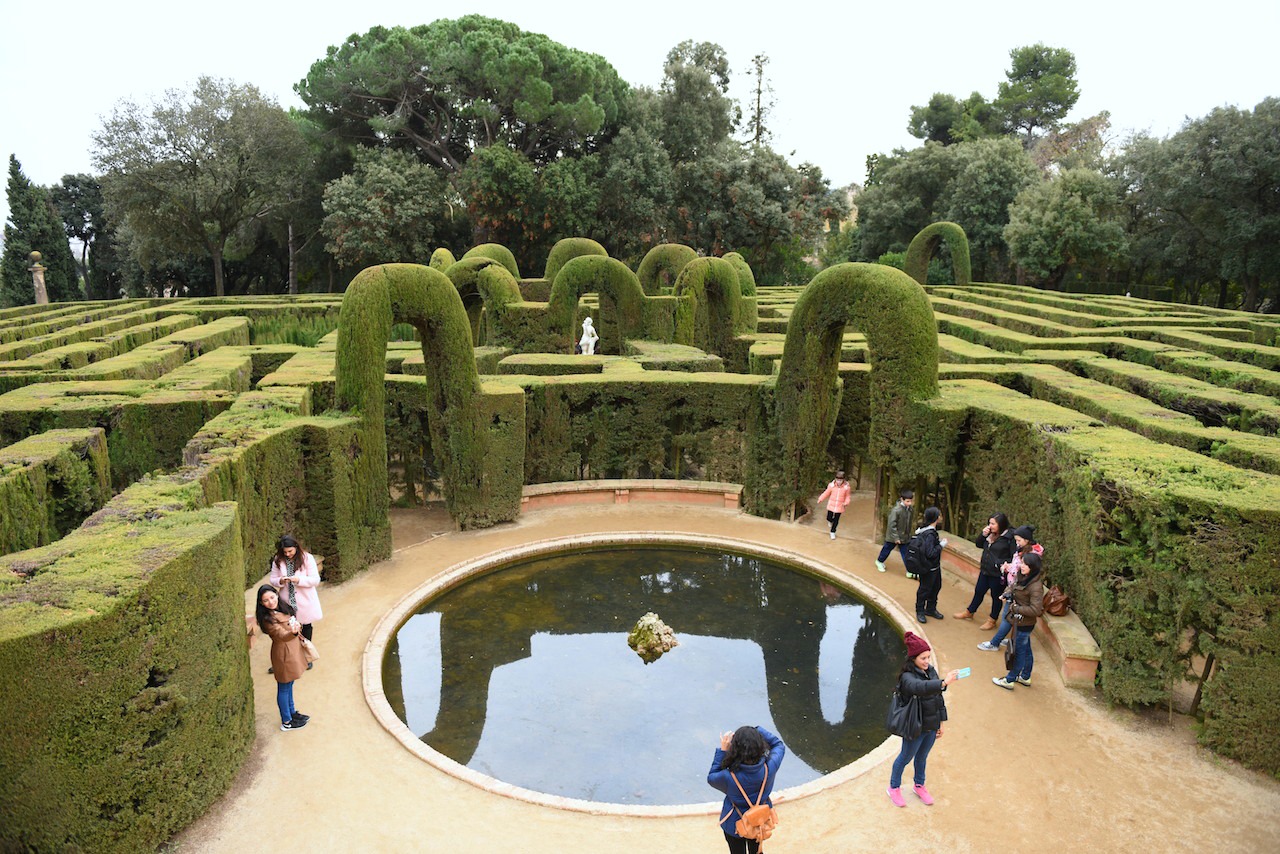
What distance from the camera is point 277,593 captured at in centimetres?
848

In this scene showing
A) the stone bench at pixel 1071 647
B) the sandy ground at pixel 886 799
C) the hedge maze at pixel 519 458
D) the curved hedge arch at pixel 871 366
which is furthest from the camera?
the curved hedge arch at pixel 871 366

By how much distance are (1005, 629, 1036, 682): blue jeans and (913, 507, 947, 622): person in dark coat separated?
1767 mm

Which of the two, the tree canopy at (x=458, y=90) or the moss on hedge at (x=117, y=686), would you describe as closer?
the moss on hedge at (x=117, y=686)

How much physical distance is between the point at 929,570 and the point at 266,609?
27.6 ft

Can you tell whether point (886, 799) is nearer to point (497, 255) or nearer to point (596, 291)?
point (596, 291)

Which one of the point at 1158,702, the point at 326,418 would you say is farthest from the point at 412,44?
the point at 1158,702

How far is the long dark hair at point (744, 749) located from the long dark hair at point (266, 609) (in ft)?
16.8

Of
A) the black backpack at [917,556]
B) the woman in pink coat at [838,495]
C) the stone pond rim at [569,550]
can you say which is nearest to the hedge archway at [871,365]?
the woman in pink coat at [838,495]

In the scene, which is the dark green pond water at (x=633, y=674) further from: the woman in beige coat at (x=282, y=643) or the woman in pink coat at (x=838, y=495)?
the woman in pink coat at (x=838, y=495)

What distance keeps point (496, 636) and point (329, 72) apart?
127 feet

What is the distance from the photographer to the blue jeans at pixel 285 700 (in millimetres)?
8352

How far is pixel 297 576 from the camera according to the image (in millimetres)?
9328

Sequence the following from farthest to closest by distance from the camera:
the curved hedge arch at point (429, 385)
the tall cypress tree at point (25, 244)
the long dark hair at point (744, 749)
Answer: the tall cypress tree at point (25, 244) < the curved hedge arch at point (429, 385) < the long dark hair at point (744, 749)

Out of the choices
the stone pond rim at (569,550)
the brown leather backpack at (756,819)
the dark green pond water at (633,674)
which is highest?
the brown leather backpack at (756,819)
